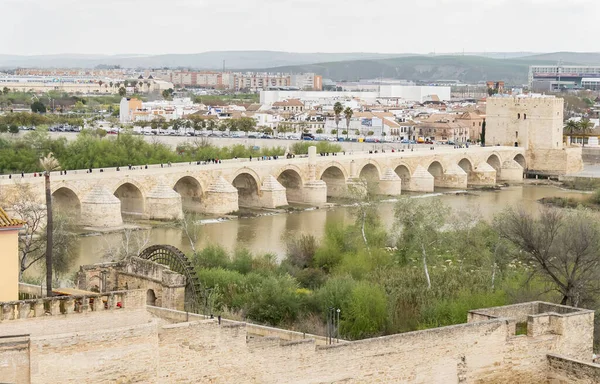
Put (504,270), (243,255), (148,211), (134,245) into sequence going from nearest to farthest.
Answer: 1. (504,270)
2. (243,255)
3. (134,245)
4. (148,211)

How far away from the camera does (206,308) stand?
1542cm

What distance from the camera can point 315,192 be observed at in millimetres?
40562

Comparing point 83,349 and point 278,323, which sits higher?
point 83,349

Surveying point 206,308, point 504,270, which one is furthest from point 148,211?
point 206,308

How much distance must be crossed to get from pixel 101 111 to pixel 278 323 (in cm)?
7303

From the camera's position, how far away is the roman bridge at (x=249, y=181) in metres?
33.5

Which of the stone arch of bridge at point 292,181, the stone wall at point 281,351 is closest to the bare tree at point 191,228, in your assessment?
the stone arch of bridge at point 292,181

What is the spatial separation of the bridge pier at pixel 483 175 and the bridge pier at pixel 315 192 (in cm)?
1038

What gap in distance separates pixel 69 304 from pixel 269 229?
22.4m

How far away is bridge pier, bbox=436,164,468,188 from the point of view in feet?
156

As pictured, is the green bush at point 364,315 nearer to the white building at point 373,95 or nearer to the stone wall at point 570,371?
the stone wall at point 570,371

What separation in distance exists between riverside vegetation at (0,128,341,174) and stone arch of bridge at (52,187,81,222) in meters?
11.4

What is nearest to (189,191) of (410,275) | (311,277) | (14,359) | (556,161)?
(311,277)

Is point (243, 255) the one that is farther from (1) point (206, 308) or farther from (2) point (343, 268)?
(1) point (206, 308)
